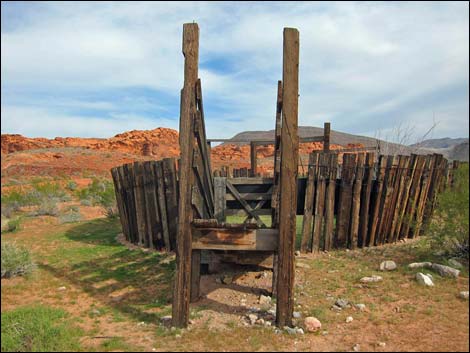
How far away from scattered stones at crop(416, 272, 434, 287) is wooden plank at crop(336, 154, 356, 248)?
2.10 metres

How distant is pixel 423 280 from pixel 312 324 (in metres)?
2.02

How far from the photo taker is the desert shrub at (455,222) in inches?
204

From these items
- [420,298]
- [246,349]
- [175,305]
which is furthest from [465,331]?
[175,305]

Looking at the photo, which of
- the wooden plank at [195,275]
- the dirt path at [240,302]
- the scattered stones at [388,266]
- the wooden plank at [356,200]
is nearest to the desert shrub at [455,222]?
the dirt path at [240,302]

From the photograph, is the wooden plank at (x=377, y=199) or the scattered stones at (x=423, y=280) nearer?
the scattered stones at (x=423, y=280)

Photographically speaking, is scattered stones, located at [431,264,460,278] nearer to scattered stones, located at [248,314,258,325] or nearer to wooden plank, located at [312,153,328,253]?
wooden plank, located at [312,153,328,253]

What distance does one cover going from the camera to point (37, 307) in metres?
4.24

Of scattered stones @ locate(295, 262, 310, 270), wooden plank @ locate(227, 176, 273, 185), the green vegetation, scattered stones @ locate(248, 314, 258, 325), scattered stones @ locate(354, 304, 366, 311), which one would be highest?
wooden plank @ locate(227, 176, 273, 185)

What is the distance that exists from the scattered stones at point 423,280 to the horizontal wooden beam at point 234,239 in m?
2.31

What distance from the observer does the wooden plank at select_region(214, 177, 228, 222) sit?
5.91 meters

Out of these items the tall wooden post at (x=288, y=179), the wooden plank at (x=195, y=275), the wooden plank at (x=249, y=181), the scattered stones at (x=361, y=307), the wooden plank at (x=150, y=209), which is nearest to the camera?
the tall wooden post at (x=288, y=179)

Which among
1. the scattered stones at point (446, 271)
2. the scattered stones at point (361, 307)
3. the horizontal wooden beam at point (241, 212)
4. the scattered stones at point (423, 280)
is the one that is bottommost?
the scattered stones at point (361, 307)

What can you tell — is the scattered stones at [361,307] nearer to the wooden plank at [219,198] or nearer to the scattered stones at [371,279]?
the scattered stones at [371,279]

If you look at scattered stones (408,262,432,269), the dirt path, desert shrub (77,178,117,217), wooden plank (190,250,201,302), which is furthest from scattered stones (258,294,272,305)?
desert shrub (77,178,117,217)
